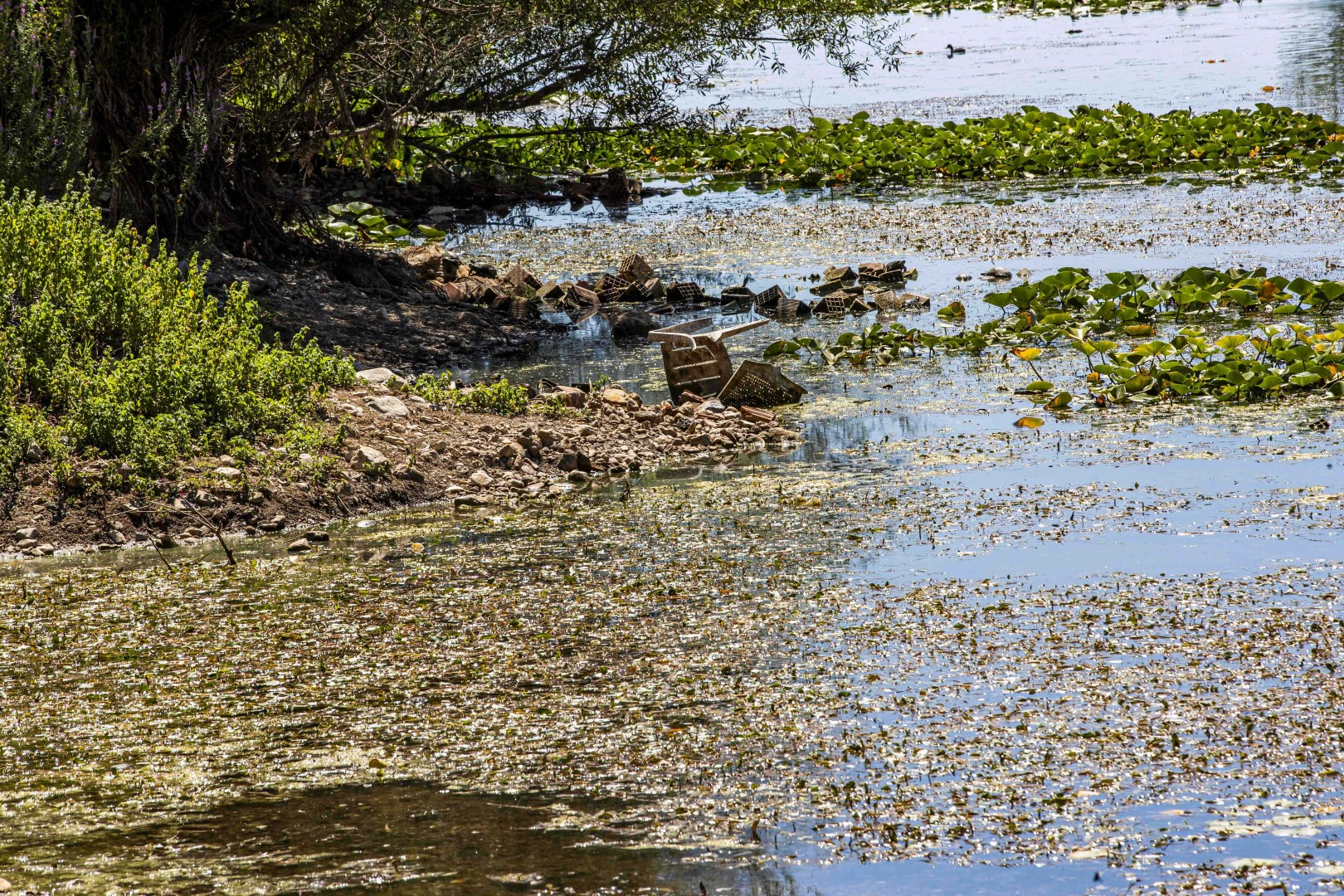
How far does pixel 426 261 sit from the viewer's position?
52.7ft

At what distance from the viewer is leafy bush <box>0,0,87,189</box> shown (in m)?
11.2

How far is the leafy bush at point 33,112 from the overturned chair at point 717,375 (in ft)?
16.3

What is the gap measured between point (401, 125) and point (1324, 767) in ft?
59.9

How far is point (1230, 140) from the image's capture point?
71.1ft

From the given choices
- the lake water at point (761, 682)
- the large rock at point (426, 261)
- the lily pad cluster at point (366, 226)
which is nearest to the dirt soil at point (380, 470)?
the lake water at point (761, 682)

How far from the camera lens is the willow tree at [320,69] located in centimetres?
1312

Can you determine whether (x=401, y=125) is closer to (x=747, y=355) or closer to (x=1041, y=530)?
(x=747, y=355)

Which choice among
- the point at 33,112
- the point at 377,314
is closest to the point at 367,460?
the point at 33,112

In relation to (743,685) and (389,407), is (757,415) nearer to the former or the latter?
(389,407)

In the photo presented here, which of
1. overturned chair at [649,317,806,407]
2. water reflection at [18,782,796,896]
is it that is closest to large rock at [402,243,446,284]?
overturned chair at [649,317,806,407]

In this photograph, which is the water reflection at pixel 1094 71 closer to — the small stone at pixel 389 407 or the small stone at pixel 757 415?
the small stone at pixel 757 415

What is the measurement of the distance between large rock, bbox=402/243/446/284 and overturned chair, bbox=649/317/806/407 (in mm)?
4924

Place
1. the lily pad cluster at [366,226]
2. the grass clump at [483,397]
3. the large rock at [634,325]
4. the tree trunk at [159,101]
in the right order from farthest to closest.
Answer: the lily pad cluster at [366,226] → the large rock at [634,325] → the tree trunk at [159,101] → the grass clump at [483,397]

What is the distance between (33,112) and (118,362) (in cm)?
310
